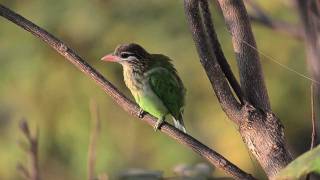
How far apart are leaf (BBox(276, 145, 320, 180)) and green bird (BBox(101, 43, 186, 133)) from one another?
6.29 feet

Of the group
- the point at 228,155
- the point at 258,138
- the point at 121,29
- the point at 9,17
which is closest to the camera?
the point at 258,138

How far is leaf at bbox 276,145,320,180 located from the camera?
122 centimetres

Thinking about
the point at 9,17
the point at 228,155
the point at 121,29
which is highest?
the point at 121,29

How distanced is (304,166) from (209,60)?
0.45 metres

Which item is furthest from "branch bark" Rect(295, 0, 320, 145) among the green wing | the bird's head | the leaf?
the bird's head

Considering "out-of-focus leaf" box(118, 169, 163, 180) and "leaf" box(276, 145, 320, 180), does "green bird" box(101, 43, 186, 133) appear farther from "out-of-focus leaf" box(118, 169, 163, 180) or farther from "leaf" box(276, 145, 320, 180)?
"leaf" box(276, 145, 320, 180)

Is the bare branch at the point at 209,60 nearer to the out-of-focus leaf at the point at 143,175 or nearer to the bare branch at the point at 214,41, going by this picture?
the bare branch at the point at 214,41

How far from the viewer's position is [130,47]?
342 cm

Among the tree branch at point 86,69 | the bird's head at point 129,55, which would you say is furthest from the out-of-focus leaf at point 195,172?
the bird's head at point 129,55

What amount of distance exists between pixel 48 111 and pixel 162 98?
3.51 meters

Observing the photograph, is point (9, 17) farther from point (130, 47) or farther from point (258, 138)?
point (130, 47)

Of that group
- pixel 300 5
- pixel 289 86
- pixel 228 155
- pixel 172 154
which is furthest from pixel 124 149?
pixel 300 5

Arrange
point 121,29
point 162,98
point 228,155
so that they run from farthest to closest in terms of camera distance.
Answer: point 121,29 < point 228,155 < point 162,98

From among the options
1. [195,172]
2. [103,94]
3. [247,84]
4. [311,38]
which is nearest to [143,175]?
[195,172]
